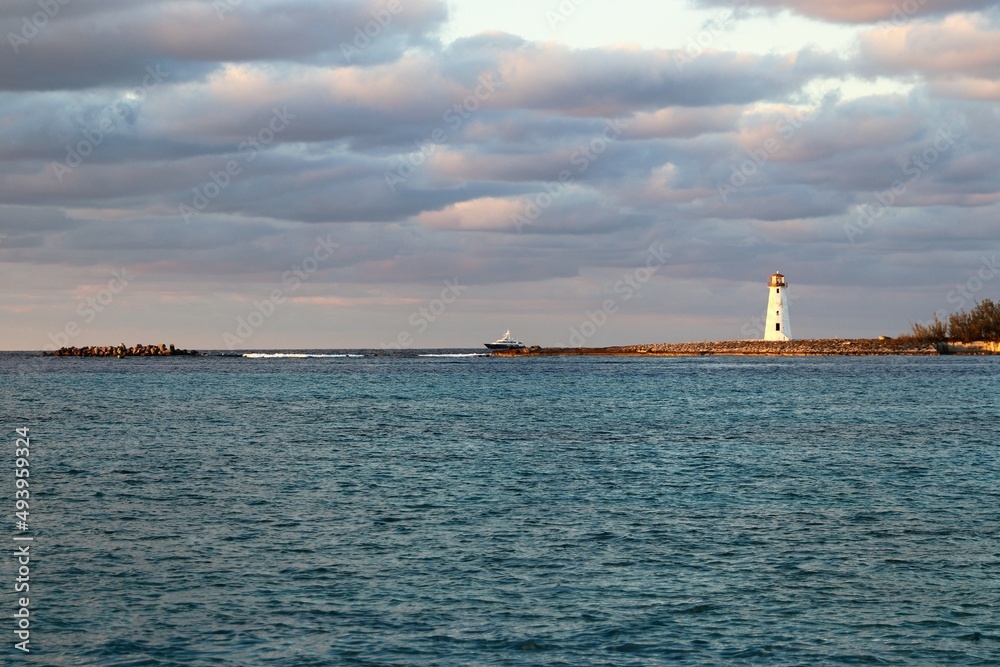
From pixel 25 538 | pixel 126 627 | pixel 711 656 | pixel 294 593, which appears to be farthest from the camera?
pixel 25 538

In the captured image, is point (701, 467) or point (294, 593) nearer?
point (294, 593)

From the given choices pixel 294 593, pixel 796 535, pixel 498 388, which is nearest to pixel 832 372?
pixel 498 388

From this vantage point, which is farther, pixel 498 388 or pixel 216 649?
pixel 498 388

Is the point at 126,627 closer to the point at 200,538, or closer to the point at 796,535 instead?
the point at 200,538

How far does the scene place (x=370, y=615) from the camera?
68.4 feet

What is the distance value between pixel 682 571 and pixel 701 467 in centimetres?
1953

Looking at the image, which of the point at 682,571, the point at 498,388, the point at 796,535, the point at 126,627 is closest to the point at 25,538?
the point at 126,627

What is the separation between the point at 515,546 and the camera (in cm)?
2712

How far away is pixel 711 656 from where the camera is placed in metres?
18.4

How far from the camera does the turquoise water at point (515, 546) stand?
757 inches

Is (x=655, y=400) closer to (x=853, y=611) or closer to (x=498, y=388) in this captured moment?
(x=498, y=388)

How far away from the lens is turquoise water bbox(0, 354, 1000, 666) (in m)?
19.2

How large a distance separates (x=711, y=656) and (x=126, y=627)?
1138 centimetres

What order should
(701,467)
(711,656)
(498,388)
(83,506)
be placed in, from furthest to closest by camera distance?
(498,388)
(701,467)
(83,506)
(711,656)
